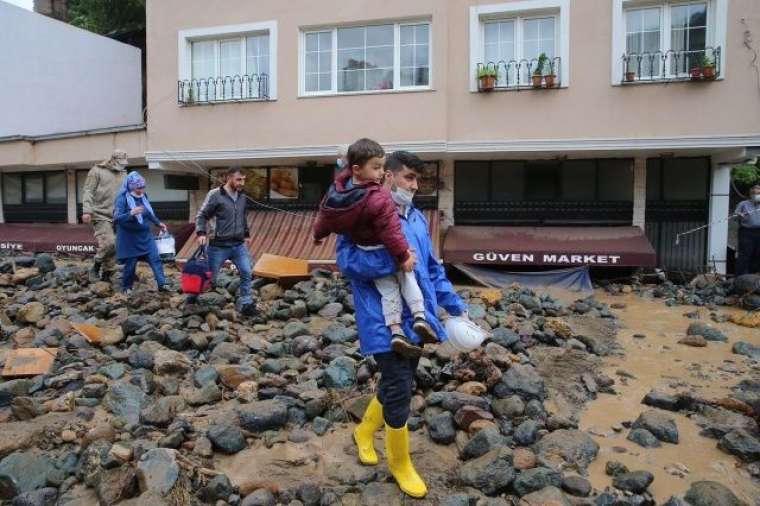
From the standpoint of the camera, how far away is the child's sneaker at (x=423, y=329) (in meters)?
3.14

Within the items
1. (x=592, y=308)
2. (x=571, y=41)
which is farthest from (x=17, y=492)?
(x=571, y=41)

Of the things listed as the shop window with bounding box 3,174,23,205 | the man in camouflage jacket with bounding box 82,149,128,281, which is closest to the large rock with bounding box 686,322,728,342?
the man in camouflage jacket with bounding box 82,149,128,281

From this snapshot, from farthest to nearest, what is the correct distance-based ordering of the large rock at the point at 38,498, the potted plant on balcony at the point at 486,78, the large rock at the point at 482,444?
the potted plant on balcony at the point at 486,78
the large rock at the point at 482,444
the large rock at the point at 38,498

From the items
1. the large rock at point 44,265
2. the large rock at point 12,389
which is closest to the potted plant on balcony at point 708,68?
the large rock at point 12,389

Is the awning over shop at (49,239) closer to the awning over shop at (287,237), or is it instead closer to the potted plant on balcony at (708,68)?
the awning over shop at (287,237)

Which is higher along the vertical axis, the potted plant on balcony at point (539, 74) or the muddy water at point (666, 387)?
the potted plant on balcony at point (539, 74)

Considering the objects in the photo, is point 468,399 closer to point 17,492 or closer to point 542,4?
point 17,492

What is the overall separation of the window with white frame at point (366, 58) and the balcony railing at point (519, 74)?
3.72 ft

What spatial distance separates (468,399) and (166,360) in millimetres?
2791

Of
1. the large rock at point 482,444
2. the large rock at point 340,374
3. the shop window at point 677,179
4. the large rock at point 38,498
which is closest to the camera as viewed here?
the large rock at point 38,498

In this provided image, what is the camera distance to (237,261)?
720 centimetres

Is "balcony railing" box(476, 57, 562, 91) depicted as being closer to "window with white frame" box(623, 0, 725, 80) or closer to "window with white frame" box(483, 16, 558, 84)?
"window with white frame" box(483, 16, 558, 84)

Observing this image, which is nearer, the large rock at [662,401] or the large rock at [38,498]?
the large rock at [38,498]

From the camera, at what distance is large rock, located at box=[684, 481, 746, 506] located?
11.0 ft
